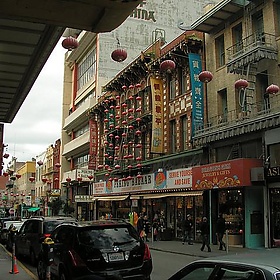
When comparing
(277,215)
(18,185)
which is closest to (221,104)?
(277,215)

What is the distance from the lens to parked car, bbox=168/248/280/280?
3.84 meters

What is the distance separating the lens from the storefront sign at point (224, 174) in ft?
71.1

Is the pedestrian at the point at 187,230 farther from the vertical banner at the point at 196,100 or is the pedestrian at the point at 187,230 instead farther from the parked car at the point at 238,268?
the parked car at the point at 238,268

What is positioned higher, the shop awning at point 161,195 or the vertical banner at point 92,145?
the vertical banner at point 92,145

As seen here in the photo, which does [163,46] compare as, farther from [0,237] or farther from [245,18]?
[0,237]

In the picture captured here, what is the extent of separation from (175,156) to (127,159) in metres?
8.22

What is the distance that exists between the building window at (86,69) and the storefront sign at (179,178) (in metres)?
26.6

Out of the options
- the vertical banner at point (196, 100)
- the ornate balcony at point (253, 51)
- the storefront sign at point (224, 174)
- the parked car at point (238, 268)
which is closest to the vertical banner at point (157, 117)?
the vertical banner at point (196, 100)

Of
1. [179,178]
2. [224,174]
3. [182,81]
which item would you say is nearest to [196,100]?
[182,81]

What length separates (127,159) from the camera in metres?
37.1

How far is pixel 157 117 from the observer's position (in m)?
31.9

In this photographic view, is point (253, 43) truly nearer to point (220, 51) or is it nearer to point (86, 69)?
point (220, 51)

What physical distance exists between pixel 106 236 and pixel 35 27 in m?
4.32

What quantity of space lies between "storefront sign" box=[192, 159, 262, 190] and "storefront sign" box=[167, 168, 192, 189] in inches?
49.7
